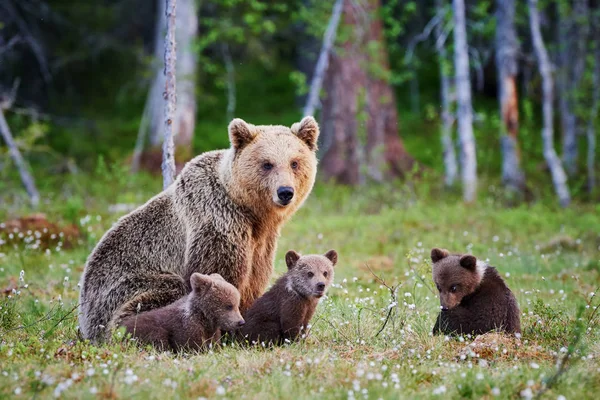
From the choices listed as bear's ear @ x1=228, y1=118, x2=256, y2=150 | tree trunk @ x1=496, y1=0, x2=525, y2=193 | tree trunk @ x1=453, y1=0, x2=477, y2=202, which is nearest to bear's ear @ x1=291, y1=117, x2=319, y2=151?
bear's ear @ x1=228, y1=118, x2=256, y2=150

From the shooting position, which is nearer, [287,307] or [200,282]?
[200,282]

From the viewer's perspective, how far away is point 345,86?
63.6 ft

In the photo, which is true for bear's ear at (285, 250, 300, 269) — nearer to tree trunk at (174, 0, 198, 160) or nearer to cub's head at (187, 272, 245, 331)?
cub's head at (187, 272, 245, 331)

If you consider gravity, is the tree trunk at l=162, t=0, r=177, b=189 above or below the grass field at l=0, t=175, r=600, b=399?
above

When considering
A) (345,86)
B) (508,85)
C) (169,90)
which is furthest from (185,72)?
(169,90)

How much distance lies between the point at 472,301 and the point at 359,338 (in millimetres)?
1148

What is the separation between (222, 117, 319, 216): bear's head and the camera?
7.30 metres

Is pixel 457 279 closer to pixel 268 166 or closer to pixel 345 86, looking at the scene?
pixel 268 166

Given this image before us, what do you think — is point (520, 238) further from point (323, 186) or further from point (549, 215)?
point (323, 186)

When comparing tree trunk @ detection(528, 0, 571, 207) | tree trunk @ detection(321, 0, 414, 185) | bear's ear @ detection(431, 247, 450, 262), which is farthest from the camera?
tree trunk @ detection(321, 0, 414, 185)

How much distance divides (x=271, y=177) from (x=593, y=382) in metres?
3.32

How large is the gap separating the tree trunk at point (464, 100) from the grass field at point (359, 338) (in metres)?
2.65

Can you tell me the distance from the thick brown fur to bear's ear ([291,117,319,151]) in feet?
0.03

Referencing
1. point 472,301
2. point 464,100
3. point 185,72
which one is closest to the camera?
point 472,301
